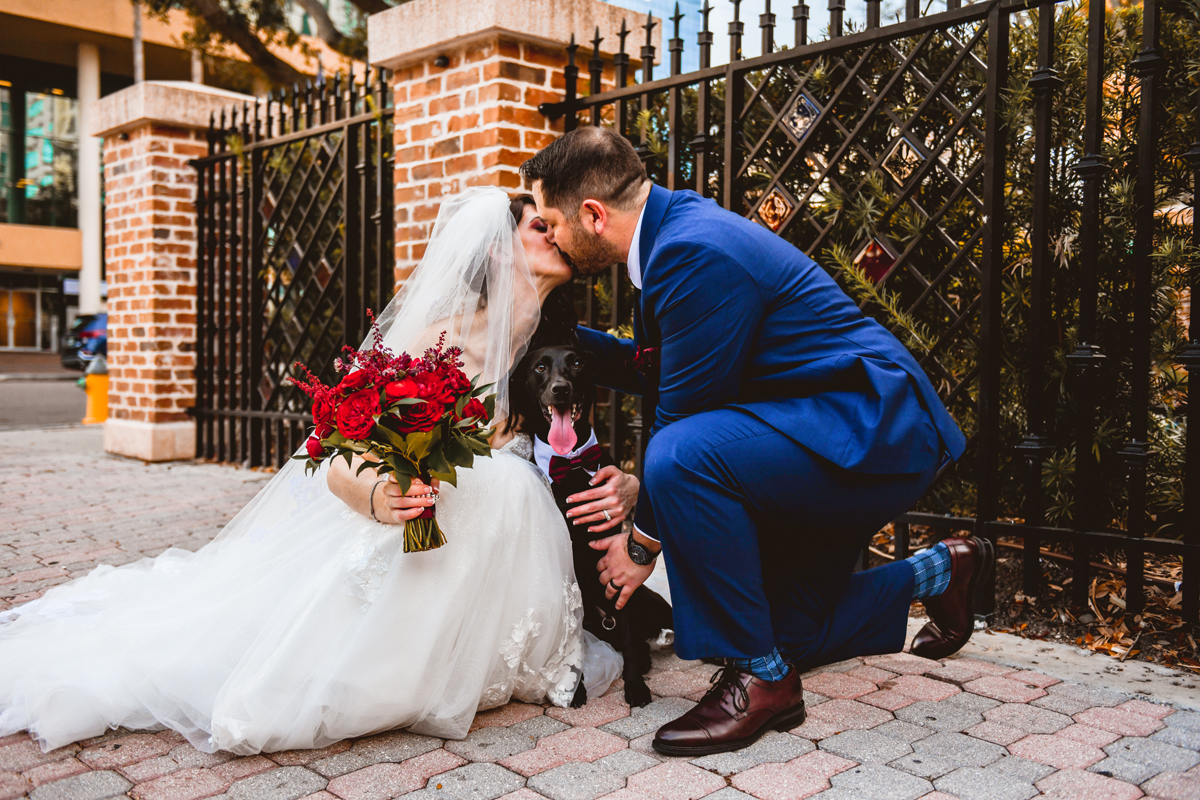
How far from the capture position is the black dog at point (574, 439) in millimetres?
2715

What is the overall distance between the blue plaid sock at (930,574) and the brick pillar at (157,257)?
576 cm

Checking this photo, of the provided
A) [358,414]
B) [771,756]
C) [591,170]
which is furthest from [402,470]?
[771,756]

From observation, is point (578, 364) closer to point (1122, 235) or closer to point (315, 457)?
point (315, 457)

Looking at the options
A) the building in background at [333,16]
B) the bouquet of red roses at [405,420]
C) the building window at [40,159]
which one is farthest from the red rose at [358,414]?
the building window at [40,159]

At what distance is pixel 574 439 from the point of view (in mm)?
2777

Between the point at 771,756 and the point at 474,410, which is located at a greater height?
the point at 474,410

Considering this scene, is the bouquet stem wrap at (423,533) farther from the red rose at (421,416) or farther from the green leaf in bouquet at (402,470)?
the red rose at (421,416)

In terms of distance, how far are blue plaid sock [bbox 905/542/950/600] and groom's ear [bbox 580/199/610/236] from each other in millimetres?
1346

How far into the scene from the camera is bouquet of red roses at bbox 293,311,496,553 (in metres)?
2.21

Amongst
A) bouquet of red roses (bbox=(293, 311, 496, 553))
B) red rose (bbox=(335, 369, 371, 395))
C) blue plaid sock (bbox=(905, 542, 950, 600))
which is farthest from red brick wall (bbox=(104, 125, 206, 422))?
blue plaid sock (bbox=(905, 542, 950, 600))

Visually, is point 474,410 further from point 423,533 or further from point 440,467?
point 423,533

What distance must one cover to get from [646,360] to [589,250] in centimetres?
40

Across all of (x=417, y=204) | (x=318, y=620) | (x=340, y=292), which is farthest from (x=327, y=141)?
(x=318, y=620)

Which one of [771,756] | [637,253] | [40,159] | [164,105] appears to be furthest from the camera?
[40,159]
